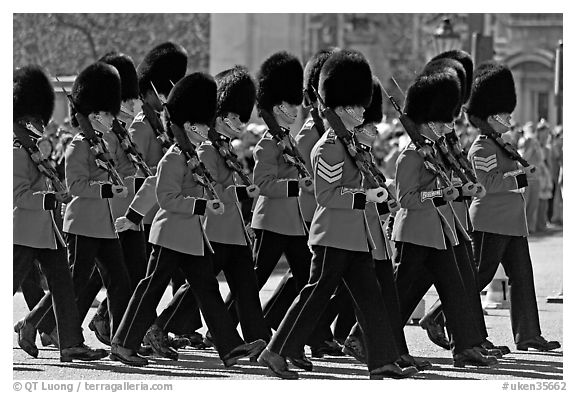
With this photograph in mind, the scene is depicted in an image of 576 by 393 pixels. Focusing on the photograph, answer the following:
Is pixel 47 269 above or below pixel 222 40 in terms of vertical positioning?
below

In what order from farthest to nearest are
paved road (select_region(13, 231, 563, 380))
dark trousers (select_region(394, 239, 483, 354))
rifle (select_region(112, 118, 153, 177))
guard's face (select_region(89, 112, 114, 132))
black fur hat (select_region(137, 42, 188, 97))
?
black fur hat (select_region(137, 42, 188, 97))
rifle (select_region(112, 118, 153, 177))
guard's face (select_region(89, 112, 114, 132))
dark trousers (select_region(394, 239, 483, 354))
paved road (select_region(13, 231, 563, 380))

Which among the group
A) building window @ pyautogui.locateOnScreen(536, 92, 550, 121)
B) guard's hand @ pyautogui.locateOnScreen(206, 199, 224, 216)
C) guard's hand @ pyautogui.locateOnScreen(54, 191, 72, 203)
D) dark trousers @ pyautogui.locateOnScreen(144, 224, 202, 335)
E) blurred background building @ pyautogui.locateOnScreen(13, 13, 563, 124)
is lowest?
dark trousers @ pyautogui.locateOnScreen(144, 224, 202, 335)

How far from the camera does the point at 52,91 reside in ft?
28.9

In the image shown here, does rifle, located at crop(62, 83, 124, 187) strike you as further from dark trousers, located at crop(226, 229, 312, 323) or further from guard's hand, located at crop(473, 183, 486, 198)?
guard's hand, located at crop(473, 183, 486, 198)

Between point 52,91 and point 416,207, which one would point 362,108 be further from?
point 52,91

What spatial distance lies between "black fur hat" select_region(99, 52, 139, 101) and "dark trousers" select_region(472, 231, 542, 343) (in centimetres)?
201

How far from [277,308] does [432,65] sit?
148 centimetres

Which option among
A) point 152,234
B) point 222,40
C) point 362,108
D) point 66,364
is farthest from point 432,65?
point 222,40

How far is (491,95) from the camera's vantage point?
31.0 feet

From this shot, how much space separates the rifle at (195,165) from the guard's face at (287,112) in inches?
31.9

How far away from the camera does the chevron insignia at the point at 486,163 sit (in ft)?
30.1

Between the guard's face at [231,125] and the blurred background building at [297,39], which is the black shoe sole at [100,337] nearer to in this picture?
the guard's face at [231,125]

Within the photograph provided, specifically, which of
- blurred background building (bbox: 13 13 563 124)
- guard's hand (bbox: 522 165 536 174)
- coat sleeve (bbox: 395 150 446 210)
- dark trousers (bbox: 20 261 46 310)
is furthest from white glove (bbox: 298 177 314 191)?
blurred background building (bbox: 13 13 563 124)

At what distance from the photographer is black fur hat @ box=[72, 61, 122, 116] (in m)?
8.88
